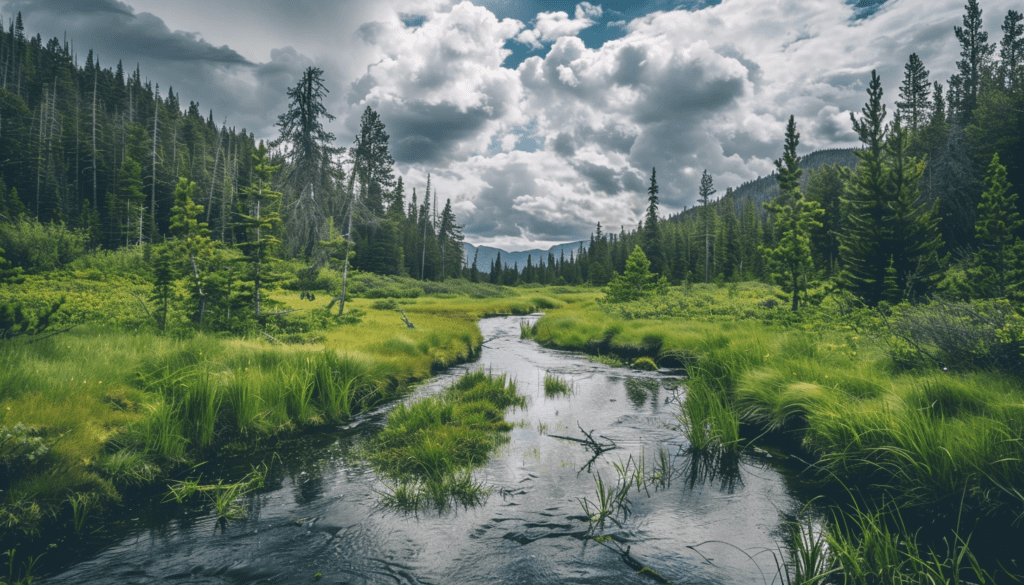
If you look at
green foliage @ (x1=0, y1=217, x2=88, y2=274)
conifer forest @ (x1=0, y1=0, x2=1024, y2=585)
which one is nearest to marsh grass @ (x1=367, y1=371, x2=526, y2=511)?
conifer forest @ (x1=0, y1=0, x2=1024, y2=585)

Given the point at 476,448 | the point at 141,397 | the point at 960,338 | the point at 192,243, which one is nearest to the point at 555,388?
the point at 476,448

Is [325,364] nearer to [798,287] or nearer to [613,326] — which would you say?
[613,326]

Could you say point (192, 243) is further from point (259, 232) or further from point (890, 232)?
point (890, 232)

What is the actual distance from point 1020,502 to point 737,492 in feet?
7.83

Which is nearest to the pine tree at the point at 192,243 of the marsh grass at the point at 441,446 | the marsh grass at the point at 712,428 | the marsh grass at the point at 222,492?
the marsh grass at the point at 441,446

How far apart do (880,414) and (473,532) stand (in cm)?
515

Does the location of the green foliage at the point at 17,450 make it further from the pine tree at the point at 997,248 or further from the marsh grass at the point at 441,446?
the pine tree at the point at 997,248

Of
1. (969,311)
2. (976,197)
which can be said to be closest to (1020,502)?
(969,311)

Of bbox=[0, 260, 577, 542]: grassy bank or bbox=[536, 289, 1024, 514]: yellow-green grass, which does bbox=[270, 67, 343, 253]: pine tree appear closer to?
bbox=[0, 260, 577, 542]: grassy bank

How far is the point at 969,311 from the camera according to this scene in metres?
6.70

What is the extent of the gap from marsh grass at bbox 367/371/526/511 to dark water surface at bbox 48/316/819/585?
0.80 ft

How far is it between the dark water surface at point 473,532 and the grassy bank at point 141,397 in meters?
0.59

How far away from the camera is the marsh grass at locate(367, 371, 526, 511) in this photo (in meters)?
5.12

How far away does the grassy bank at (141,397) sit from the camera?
13.6ft
